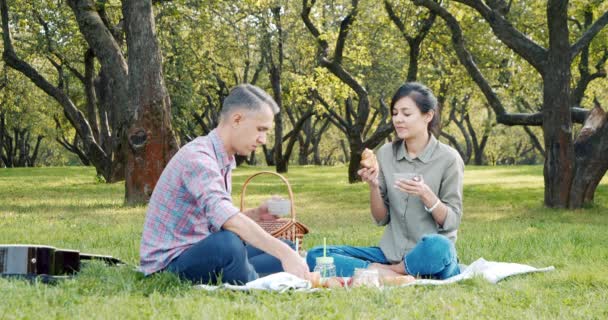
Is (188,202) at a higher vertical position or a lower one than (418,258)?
higher

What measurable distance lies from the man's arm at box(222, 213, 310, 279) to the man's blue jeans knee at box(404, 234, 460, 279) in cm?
119

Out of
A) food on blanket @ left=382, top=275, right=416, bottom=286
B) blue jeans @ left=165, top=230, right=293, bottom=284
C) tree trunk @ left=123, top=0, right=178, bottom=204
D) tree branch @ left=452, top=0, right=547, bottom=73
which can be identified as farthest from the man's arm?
tree branch @ left=452, top=0, right=547, bottom=73

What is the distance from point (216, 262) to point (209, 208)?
467mm

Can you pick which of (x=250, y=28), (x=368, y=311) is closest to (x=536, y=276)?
(x=368, y=311)

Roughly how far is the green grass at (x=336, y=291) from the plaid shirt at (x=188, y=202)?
0.21 m

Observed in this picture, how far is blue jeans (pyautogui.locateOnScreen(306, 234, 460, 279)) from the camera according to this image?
5.73 meters

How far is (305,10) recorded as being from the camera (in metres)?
21.8

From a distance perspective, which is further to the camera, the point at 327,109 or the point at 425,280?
the point at 327,109

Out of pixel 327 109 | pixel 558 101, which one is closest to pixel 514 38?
pixel 558 101

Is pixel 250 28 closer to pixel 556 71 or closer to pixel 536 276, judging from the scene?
pixel 556 71

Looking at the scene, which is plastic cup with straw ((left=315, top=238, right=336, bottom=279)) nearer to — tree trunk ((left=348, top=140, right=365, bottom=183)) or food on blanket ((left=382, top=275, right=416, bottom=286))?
food on blanket ((left=382, top=275, right=416, bottom=286))

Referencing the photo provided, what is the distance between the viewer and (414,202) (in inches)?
237

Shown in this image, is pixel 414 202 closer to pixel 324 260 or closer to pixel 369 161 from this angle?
pixel 369 161

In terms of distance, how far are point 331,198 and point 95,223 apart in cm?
770
